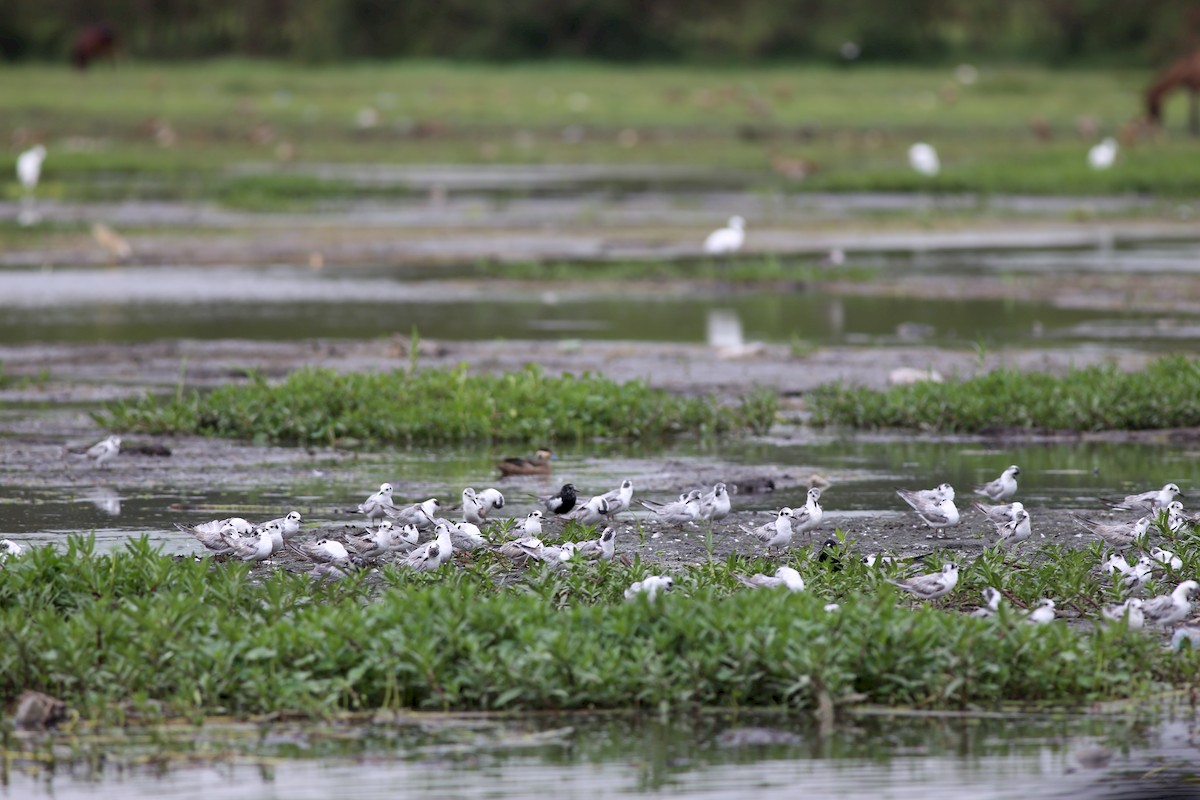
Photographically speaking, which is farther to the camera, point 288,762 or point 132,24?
point 132,24

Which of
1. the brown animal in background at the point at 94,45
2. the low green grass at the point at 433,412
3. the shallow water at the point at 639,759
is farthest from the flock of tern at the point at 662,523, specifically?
the brown animal in background at the point at 94,45

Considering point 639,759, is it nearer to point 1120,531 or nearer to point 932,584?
point 932,584

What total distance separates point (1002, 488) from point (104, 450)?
5.61m

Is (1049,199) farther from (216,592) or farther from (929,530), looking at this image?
(216,592)

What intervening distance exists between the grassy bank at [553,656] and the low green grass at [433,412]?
5.84m

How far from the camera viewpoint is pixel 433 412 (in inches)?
555

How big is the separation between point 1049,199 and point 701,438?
24.9 meters

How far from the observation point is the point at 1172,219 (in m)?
33.5

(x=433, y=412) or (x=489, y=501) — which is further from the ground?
(x=433, y=412)

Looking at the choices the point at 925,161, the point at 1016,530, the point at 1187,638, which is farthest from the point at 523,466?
the point at 925,161

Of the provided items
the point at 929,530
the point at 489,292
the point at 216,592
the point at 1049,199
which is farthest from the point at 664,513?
the point at 1049,199

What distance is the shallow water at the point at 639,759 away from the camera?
22.9ft

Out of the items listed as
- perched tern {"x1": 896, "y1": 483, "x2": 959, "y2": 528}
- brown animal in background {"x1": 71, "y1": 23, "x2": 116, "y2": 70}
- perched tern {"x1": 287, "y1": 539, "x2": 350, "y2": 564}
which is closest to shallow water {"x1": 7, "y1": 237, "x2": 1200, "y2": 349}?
perched tern {"x1": 896, "y1": 483, "x2": 959, "y2": 528}

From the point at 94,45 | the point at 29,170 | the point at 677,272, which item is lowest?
the point at 677,272
